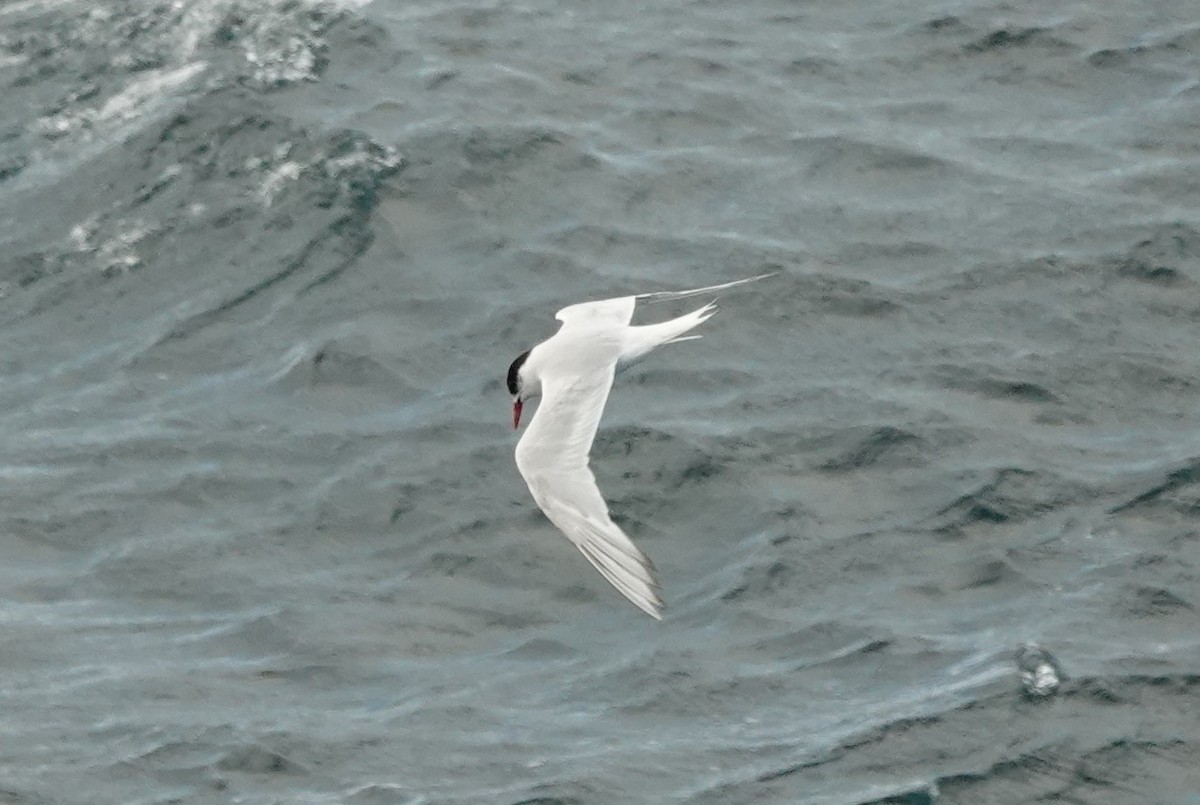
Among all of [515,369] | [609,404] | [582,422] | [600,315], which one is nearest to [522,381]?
[515,369]

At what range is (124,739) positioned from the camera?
10969 millimetres

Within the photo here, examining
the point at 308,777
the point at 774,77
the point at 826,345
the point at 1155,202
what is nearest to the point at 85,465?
the point at 308,777

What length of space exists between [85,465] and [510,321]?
110 inches

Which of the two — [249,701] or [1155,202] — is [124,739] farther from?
[1155,202]

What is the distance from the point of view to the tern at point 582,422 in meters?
8.72

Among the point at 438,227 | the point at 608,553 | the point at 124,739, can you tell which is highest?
the point at 608,553

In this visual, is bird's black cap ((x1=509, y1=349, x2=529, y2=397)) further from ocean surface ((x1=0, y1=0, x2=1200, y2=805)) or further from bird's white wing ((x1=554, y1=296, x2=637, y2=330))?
ocean surface ((x1=0, y1=0, x2=1200, y2=805))

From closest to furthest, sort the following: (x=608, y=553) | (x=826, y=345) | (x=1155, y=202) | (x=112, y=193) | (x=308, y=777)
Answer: (x=608, y=553) < (x=308, y=777) < (x=826, y=345) < (x=1155, y=202) < (x=112, y=193)

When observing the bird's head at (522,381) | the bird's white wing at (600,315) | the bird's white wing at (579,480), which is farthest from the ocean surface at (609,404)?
the bird's white wing at (579,480)

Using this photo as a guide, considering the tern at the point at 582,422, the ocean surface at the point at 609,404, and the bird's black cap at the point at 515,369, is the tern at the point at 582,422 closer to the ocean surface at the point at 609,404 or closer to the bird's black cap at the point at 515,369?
the bird's black cap at the point at 515,369

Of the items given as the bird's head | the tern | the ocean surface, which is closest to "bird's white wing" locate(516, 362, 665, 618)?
the tern

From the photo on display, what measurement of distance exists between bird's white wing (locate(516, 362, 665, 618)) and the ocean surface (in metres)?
1.65

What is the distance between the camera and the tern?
8.72 meters

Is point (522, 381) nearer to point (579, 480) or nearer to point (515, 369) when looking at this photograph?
point (515, 369)
